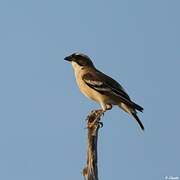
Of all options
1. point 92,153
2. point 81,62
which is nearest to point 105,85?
point 81,62

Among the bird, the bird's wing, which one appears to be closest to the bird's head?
the bird

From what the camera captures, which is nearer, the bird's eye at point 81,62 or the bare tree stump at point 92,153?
the bare tree stump at point 92,153

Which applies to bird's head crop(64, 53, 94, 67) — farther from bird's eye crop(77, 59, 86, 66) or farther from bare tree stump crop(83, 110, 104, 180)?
bare tree stump crop(83, 110, 104, 180)

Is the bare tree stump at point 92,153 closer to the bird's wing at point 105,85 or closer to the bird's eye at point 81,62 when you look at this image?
the bird's wing at point 105,85

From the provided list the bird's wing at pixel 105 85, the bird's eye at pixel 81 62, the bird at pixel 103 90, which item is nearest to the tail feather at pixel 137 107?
the bird at pixel 103 90

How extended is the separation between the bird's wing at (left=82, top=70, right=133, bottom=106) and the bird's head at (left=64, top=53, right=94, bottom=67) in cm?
70

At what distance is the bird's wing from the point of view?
50.8ft

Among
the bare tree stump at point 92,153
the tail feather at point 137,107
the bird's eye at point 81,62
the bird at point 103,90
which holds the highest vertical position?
the bird's eye at point 81,62

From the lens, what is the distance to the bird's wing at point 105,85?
15.5 metres

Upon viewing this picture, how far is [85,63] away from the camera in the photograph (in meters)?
17.0

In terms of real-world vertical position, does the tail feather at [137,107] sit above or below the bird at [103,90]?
below

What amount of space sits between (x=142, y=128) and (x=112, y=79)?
2.12m

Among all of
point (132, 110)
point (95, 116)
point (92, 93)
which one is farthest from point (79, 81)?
point (95, 116)

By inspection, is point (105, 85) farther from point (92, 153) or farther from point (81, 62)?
point (92, 153)
